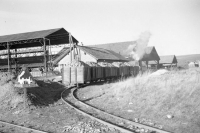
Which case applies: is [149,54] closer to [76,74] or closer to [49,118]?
[76,74]

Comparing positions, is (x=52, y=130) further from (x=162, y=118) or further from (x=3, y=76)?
(x=3, y=76)

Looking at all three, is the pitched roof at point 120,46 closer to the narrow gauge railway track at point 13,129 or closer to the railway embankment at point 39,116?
the railway embankment at point 39,116

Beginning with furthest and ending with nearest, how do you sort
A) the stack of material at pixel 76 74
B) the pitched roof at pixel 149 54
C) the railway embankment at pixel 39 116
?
the pitched roof at pixel 149 54, the stack of material at pixel 76 74, the railway embankment at pixel 39 116

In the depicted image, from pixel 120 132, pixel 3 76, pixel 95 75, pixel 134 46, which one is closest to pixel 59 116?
pixel 120 132

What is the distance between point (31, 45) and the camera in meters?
35.1

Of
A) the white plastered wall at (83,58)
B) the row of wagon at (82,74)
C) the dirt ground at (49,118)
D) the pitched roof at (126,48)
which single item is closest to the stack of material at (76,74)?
the row of wagon at (82,74)

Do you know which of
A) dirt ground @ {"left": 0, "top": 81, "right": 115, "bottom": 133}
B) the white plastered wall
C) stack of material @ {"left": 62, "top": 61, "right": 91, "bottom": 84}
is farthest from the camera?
the white plastered wall

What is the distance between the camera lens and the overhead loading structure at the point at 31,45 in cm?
2937

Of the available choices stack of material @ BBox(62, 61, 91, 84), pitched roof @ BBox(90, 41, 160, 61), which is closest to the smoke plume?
pitched roof @ BBox(90, 41, 160, 61)

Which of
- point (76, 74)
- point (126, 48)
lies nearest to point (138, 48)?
point (126, 48)

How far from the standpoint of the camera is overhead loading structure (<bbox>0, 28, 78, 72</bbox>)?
2937cm

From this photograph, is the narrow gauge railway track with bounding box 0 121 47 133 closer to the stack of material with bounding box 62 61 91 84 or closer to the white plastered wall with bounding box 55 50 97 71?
the stack of material with bounding box 62 61 91 84

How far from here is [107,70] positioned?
67.2ft

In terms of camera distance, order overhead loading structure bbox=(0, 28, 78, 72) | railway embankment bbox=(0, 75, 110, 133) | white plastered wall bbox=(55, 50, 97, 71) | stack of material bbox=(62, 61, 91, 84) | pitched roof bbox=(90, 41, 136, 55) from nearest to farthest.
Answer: railway embankment bbox=(0, 75, 110, 133) → stack of material bbox=(62, 61, 91, 84) → white plastered wall bbox=(55, 50, 97, 71) → overhead loading structure bbox=(0, 28, 78, 72) → pitched roof bbox=(90, 41, 136, 55)
